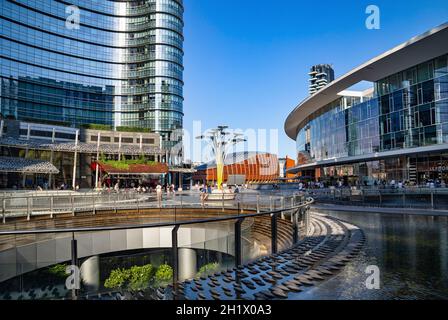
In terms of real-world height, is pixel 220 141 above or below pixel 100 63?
below

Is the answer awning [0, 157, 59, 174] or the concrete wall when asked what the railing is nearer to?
the concrete wall

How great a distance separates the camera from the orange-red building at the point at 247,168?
101562 mm

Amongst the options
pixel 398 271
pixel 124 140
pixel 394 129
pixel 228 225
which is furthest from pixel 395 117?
pixel 124 140

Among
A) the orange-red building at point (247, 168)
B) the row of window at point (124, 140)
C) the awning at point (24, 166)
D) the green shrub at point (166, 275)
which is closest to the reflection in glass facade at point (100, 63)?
the row of window at point (124, 140)

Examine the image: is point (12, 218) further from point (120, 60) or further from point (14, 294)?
point (120, 60)

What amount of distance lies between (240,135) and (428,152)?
20.7m

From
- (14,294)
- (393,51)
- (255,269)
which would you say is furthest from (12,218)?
(393,51)

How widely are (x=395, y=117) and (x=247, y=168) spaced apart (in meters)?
67.6

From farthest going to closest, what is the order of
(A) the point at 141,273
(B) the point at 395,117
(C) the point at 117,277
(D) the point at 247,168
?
(D) the point at 247,168
(B) the point at 395,117
(C) the point at 117,277
(A) the point at 141,273

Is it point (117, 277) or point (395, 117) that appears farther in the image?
point (395, 117)

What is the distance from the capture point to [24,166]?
4484cm

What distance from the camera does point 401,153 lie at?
38.5 metres

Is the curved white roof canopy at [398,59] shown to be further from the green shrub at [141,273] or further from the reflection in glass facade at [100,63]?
the reflection in glass facade at [100,63]

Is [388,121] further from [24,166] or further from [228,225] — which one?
[24,166]
